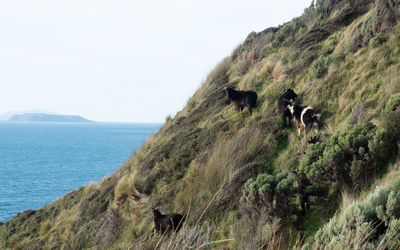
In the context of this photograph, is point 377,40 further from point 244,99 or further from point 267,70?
point 244,99

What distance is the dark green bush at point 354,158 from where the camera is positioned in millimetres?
4133

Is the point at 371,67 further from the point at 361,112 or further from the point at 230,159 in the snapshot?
the point at 230,159

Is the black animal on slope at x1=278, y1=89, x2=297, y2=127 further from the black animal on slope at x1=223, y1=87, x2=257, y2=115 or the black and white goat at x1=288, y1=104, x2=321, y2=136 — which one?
the black animal on slope at x1=223, y1=87, x2=257, y2=115

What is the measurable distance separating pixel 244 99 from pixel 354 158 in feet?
17.2

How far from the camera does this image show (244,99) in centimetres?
921

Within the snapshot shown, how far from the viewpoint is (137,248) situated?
4.16 m

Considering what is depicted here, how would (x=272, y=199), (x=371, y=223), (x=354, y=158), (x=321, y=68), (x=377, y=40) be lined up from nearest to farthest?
(x=371, y=223) < (x=272, y=199) < (x=354, y=158) < (x=377, y=40) < (x=321, y=68)

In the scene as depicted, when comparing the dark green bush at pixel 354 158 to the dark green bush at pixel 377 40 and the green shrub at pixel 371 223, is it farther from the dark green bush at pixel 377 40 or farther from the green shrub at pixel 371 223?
the dark green bush at pixel 377 40

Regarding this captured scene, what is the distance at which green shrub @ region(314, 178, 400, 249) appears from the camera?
2.31 meters

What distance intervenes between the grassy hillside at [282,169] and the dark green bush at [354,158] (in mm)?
15

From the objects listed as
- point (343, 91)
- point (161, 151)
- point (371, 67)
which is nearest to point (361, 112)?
point (343, 91)

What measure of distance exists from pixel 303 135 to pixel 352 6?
929cm

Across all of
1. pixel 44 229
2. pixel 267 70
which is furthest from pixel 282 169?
pixel 44 229

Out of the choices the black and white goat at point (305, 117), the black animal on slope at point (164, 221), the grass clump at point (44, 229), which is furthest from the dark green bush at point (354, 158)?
the grass clump at point (44, 229)
